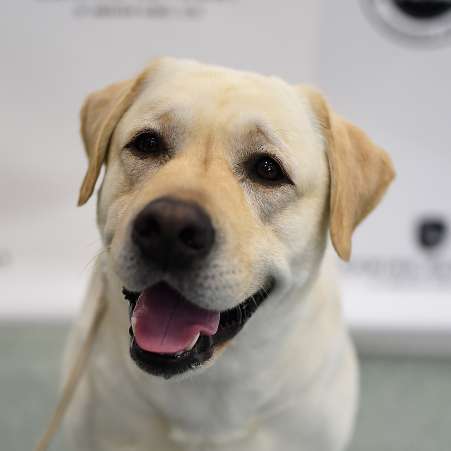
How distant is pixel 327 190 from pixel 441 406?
1375 millimetres

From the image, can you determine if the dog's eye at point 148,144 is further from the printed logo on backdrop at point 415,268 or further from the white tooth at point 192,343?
the printed logo on backdrop at point 415,268

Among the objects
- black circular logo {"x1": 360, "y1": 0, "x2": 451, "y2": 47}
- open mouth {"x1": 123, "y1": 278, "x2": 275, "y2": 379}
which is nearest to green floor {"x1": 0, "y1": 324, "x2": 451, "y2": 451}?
open mouth {"x1": 123, "y1": 278, "x2": 275, "y2": 379}

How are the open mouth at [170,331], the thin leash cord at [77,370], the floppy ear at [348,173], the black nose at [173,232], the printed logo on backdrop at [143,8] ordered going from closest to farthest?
the black nose at [173,232]
the open mouth at [170,331]
the floppy ear at [348,173]
the thin leash cord at [77,370]
the printed logo on backdrop at [143,8]

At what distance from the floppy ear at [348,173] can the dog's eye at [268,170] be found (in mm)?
115

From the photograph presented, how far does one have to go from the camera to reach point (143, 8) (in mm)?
2207

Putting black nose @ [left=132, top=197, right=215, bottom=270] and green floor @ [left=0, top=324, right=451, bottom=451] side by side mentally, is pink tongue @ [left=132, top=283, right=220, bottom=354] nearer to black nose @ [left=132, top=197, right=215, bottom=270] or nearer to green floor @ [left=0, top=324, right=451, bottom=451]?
black nose @ [left=132, top=197, right=215, bottom=270]

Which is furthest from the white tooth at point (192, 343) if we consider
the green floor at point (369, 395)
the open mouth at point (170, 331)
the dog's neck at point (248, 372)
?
the green floor at point (369, 395)

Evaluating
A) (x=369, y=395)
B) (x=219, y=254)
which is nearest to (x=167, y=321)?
(x=219, y=254)

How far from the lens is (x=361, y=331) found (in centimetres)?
239

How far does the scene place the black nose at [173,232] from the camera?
925mm

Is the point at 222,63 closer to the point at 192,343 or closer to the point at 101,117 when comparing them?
the point at 101,117

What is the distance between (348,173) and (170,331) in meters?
0.44

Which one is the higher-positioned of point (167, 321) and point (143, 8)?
point (143, 8)

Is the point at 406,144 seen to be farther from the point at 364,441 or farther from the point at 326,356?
the point at 326,356
